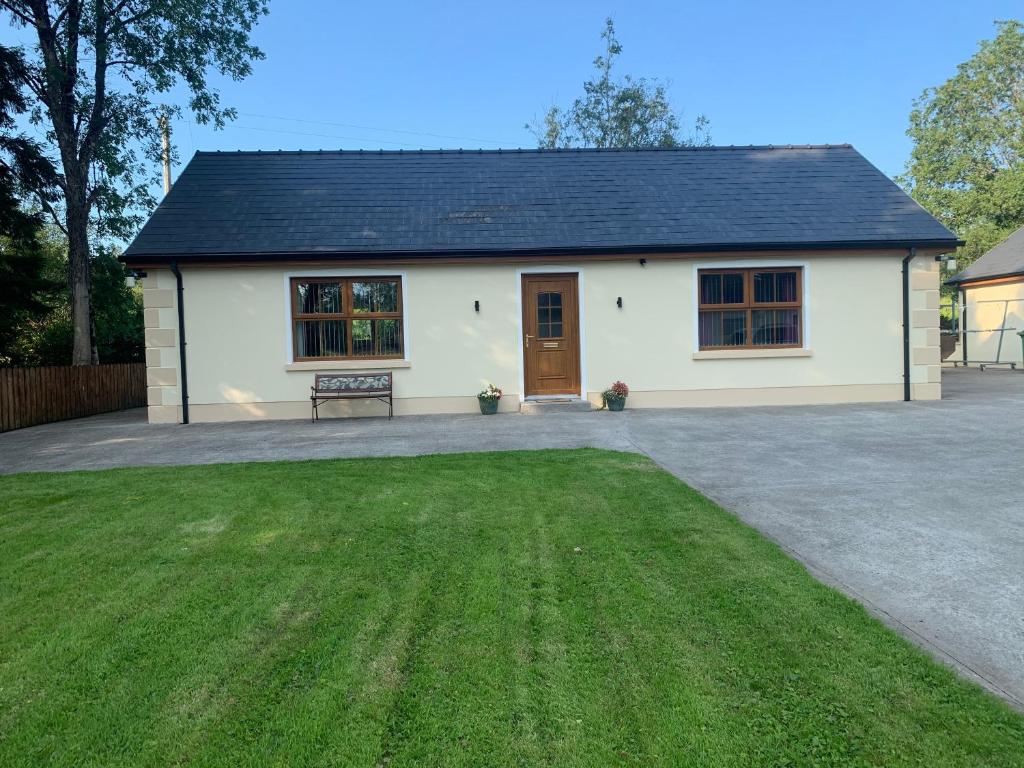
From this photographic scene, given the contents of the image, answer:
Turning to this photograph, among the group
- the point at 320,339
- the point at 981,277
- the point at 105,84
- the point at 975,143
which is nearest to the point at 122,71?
the point at 105,84

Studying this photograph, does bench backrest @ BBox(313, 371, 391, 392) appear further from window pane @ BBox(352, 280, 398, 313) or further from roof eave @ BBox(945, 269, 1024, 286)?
roof eave @ BBox(945, 269, 1024, 286)

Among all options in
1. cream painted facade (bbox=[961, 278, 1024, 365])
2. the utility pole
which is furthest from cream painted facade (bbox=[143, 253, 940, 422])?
cream painted facade (bbox=[961, 278, 1024, 365])

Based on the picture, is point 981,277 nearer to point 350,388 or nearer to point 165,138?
point 350,388

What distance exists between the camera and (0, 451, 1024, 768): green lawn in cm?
216

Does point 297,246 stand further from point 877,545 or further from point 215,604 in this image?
point 877,545

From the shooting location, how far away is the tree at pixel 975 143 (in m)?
31.4

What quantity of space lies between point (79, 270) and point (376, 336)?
8.04 m

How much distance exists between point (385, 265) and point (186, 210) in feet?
13.8

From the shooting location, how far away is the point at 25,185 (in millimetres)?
14492

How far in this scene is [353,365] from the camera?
11.8 metres

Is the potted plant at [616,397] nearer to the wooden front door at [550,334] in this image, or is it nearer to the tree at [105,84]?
the wooden front door at [550,334]


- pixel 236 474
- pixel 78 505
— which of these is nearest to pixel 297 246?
pixel 236 474

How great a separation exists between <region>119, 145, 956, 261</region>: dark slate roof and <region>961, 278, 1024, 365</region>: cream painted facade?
38.8ft

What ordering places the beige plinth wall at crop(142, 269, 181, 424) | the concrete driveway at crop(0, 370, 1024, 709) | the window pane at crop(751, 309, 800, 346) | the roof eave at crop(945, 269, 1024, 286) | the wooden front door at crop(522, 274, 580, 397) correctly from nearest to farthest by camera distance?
the concrete driveway at crop(0, 370, 1024, 709), the beige plinth wall at crop(142, 269, 181, 424), the wooden front door at crop(522, 274, 580, 397), the window pane at crop(751, 309, 800, 346), the roof eave at crop(945, 269, 1024, 286)
